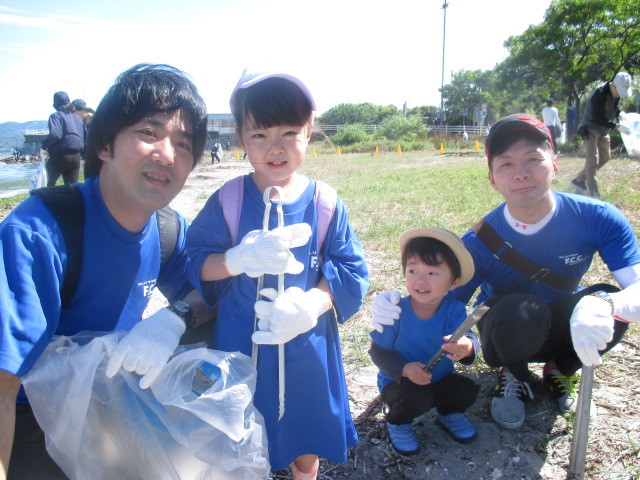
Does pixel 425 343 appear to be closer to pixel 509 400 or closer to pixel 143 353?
pixel 509 400

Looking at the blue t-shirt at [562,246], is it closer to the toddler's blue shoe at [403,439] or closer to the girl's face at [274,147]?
the toddler's blue shoe at [403,439]

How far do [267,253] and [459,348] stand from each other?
88cm

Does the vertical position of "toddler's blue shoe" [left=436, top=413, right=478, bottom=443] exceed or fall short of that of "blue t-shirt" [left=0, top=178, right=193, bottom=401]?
it falls short

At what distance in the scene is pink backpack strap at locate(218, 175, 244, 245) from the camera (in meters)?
1.64

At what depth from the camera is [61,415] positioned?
1.32 meters

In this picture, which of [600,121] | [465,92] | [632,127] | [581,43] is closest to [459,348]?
[600,121]

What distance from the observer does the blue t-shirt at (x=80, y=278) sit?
1292mm

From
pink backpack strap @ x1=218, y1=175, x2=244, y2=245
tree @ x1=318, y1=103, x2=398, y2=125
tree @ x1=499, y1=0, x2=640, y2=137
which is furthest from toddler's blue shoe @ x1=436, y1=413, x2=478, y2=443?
tree @ x1=318, y1=103, x2=398, y2=125

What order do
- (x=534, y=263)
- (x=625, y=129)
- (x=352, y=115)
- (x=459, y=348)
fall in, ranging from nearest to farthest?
(x=459, y=348)
(x=534, y=263)
(x=625, y=129)
(x=352, y=115)

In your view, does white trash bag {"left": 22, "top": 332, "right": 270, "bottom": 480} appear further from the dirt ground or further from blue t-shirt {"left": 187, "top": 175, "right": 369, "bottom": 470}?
the dirt ground

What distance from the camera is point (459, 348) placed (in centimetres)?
179

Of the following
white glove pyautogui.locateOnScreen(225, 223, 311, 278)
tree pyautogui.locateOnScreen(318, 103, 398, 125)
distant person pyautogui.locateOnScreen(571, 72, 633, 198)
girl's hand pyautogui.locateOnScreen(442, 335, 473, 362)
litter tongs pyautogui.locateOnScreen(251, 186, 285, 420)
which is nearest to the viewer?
white glove pyautogui.locateOnScreen(225, 223, 311, 278)

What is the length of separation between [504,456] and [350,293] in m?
1.02

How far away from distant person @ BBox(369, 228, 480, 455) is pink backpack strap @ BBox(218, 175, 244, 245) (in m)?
0.79
